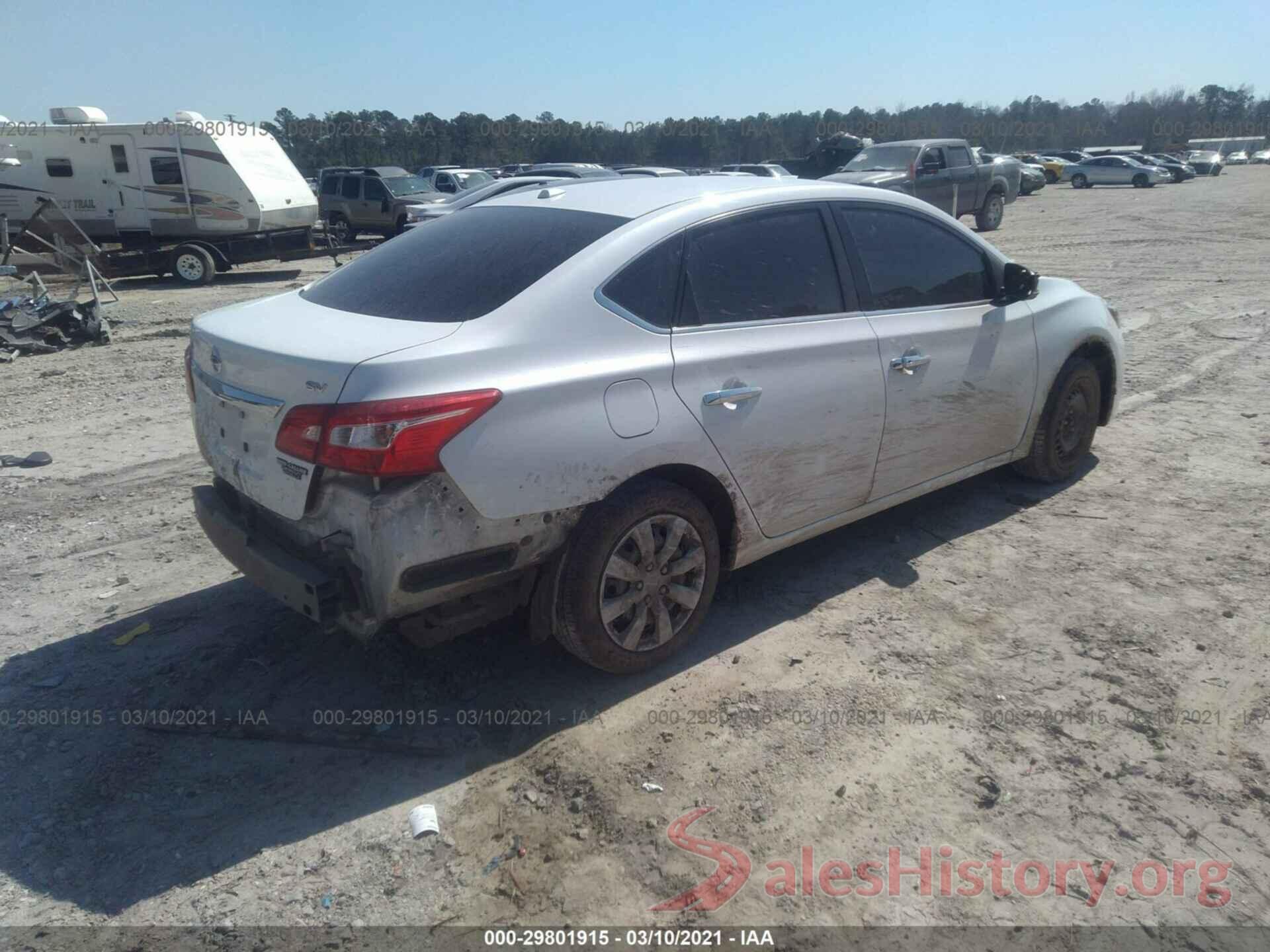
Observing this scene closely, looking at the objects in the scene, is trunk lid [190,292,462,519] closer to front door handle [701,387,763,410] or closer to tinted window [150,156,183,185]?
front door handle [701,387,763,410]

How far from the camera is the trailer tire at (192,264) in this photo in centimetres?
1639

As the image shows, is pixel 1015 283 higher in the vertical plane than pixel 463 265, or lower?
lower

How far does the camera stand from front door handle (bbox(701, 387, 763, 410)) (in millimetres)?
3438

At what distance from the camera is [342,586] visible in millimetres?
3012

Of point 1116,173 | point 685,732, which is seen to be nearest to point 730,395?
point 685,732

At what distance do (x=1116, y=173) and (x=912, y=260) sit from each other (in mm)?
43948

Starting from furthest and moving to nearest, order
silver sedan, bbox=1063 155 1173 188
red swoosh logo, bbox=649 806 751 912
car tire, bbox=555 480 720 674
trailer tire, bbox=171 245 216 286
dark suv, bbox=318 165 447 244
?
1. silver sedan, bbox=1063 155 1173 188
2. dark suv, bbox=318 165 447 244
3. trailer tire, bbox=171 245 216 286
4. car tire, bbox=555 480 720 674
5. red swoosh logo, bbox=649 806 751 912

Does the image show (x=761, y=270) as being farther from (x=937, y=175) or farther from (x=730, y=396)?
(x=937, y=175)

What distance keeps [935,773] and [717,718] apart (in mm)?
773

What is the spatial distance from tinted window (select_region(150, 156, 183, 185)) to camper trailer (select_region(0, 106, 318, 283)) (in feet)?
0.04

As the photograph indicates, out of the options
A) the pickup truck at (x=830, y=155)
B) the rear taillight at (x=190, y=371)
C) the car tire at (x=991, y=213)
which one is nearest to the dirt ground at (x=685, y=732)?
the rear taillight at (x=190, y=371)

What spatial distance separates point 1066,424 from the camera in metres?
5.41

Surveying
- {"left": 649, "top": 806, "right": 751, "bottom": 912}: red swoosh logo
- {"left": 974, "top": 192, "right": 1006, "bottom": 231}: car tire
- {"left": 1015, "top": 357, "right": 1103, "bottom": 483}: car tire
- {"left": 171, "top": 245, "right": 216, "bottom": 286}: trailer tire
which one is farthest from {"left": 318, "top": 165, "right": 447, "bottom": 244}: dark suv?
{"left": 649, "top": 806, "right": 751, "bottom": 912}: red swoosh logo

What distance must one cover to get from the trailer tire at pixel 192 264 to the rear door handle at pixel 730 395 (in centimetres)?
1557
